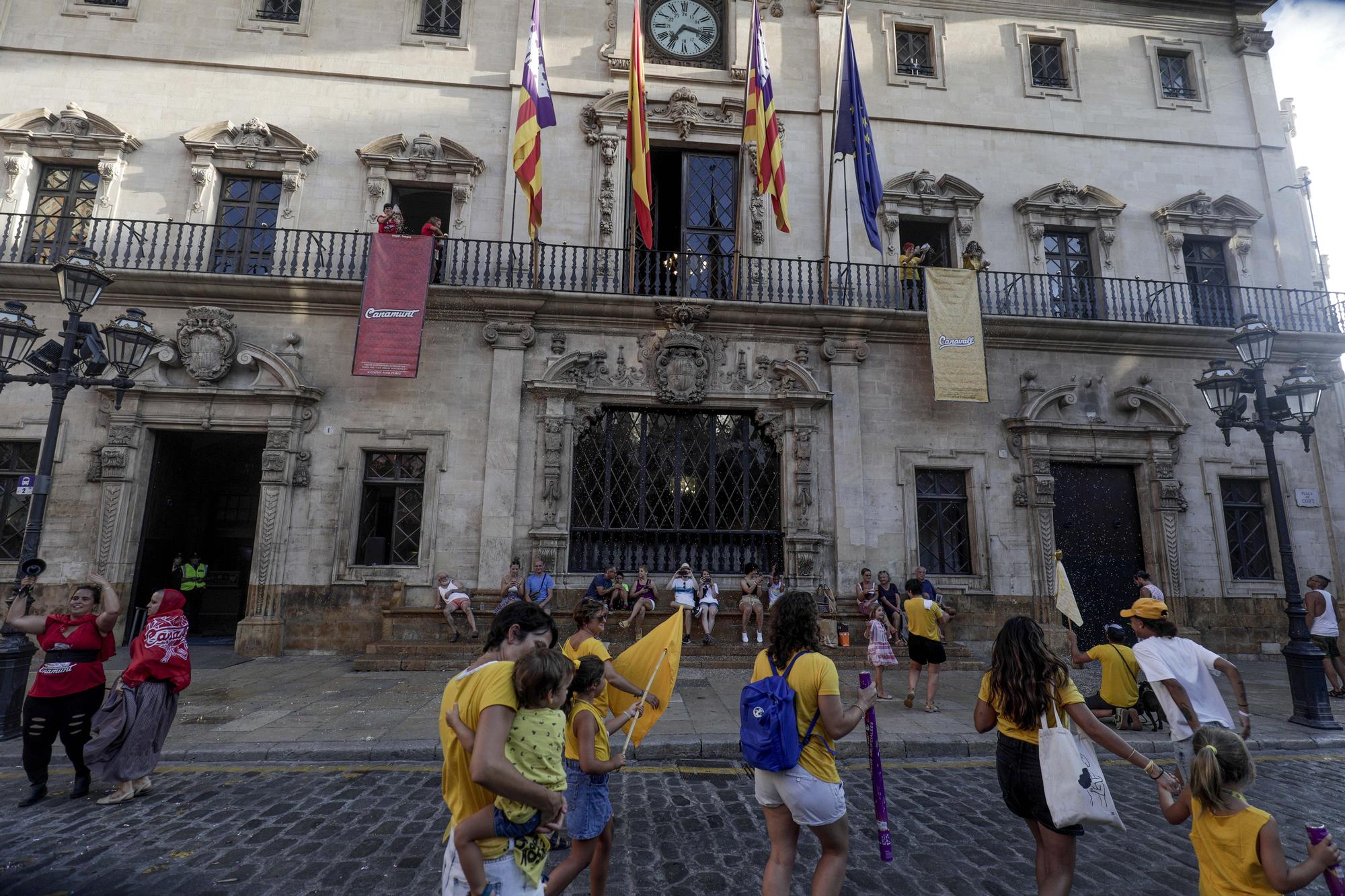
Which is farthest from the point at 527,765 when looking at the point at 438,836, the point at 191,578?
the point at 191,578

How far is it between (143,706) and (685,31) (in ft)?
55.9

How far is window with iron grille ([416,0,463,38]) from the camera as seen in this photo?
588 inches

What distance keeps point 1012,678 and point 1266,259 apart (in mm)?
19057

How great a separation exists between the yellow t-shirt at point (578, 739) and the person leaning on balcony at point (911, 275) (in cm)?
1297

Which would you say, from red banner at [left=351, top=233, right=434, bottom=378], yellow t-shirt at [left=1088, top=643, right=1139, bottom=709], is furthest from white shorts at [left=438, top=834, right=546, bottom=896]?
red banner at [left=351, top=233, right=434, bottom=378]

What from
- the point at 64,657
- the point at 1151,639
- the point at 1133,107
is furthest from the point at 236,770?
the point at 1133,107

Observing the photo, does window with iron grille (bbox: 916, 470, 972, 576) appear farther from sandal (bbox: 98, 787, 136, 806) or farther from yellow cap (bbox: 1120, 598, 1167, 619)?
sandal (bbox: 98, 787, 136, 806)

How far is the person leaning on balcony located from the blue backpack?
12.8 m

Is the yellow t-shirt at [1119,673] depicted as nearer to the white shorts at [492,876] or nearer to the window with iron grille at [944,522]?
the white shorts at [492,876]

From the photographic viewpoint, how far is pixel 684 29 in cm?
1569

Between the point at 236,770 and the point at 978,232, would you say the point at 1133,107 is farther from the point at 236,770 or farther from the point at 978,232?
the point at 236,770

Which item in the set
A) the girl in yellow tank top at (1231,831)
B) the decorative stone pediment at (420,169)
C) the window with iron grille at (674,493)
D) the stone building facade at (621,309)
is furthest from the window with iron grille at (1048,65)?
the girl in yellow tank top at (1231,831)

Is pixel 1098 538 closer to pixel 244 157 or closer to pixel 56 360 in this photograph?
pixel 56 360

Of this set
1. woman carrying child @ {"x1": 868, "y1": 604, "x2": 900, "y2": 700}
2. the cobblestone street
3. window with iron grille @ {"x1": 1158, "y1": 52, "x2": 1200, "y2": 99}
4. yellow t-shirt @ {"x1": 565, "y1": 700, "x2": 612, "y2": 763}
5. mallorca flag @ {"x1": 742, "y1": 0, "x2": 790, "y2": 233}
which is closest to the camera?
yellow t-shirt @ {"x1": 565, "y1": 700, "x2": 612, "y2": 763}
